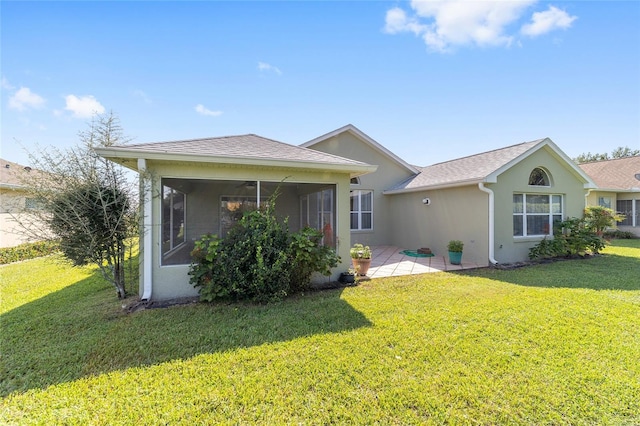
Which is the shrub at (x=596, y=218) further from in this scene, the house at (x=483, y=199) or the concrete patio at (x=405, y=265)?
the concrete patio at (x=405, y=265)

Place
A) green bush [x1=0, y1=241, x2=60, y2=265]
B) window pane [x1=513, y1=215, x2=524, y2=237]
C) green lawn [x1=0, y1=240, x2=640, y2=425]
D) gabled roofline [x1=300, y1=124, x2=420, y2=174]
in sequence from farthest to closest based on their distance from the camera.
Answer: gabled roofline [x1=300, y1=124, x2=420, y2=174] → green bush [x1=0, y1=241, x2=60, y2=265] → window pane [x1=513, y1=215, x2=524, y2=237] → green lawn [x1=0, y1=240, x2=640, y2=425]

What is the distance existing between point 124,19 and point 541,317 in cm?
1239

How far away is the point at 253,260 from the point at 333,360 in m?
2.88

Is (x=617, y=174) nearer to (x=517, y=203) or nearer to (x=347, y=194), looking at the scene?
(x=517, y=203)

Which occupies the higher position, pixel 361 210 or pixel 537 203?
pixel 537 203

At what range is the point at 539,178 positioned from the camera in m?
10.8

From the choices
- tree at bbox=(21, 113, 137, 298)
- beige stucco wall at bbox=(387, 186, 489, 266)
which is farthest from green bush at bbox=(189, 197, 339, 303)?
beige stucco wall at bbox=(387, 186, 489, 266)

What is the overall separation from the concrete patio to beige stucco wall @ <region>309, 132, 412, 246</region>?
222cm

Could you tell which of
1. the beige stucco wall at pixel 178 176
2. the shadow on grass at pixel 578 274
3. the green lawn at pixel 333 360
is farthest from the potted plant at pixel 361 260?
the shadow on grass at pixel 578 274

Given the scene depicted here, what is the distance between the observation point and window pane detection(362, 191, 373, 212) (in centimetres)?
1397

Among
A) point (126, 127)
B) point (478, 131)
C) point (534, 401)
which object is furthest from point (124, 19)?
point (478, 131)

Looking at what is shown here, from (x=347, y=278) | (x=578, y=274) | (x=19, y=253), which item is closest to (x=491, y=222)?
(x=578, y=274)

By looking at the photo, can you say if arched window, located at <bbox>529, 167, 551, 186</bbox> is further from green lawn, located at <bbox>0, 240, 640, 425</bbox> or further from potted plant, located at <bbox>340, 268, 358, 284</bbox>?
potted plant, located at <bbox>340, 268, 358, 284</bbox>

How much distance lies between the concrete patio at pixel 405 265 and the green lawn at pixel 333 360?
2.17 m
